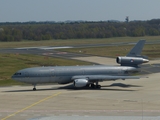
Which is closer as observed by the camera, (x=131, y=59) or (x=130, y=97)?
(x=130, y=97)

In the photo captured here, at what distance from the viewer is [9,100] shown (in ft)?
169

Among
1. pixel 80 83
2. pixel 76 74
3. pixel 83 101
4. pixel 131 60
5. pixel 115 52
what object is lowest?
pixel 83 101

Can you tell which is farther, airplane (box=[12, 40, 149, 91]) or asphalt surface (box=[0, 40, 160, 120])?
airplane (box=[12, 40, 149, 91])

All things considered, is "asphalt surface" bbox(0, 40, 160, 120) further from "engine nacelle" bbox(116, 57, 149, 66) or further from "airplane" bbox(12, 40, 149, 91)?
"engine nacelle" bbox(116, 57, 149, 66)

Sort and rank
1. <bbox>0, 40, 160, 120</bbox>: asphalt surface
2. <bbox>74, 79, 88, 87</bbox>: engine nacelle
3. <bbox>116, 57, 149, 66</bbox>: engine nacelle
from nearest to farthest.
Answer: <bbox>0, 40, 160, 120</bbox>: asphalt surface → <bbox>74, 79, 88, 87</bbox>: engine nacelle → <bbox>116, 57, 149, 66</bbox>: engine nacelle

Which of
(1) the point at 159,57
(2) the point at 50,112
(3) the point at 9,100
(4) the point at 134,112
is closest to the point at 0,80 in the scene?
(3) the point at 9,100

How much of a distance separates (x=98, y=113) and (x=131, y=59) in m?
24.6

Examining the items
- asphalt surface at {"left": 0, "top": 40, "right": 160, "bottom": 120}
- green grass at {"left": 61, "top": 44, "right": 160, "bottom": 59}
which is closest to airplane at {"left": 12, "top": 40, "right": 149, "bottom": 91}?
asphalt surface at {"left": 0, "top": 40, "right": 160, "bottom": 120}

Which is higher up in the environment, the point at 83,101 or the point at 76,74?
the point at 76,74

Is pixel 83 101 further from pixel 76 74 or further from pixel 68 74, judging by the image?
pixel 76 74

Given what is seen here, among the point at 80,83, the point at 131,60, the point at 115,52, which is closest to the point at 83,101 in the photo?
the point at 80,83

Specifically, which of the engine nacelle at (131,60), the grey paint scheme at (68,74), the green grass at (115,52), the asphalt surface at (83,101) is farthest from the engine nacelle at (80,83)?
the green grass at (115,52)

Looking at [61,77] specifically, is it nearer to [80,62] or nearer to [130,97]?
[130,97]

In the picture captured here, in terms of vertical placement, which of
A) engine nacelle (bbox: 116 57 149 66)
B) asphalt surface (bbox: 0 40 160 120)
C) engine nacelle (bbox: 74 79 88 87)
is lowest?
asphalt surface (bbox: 0 40 160 120)
